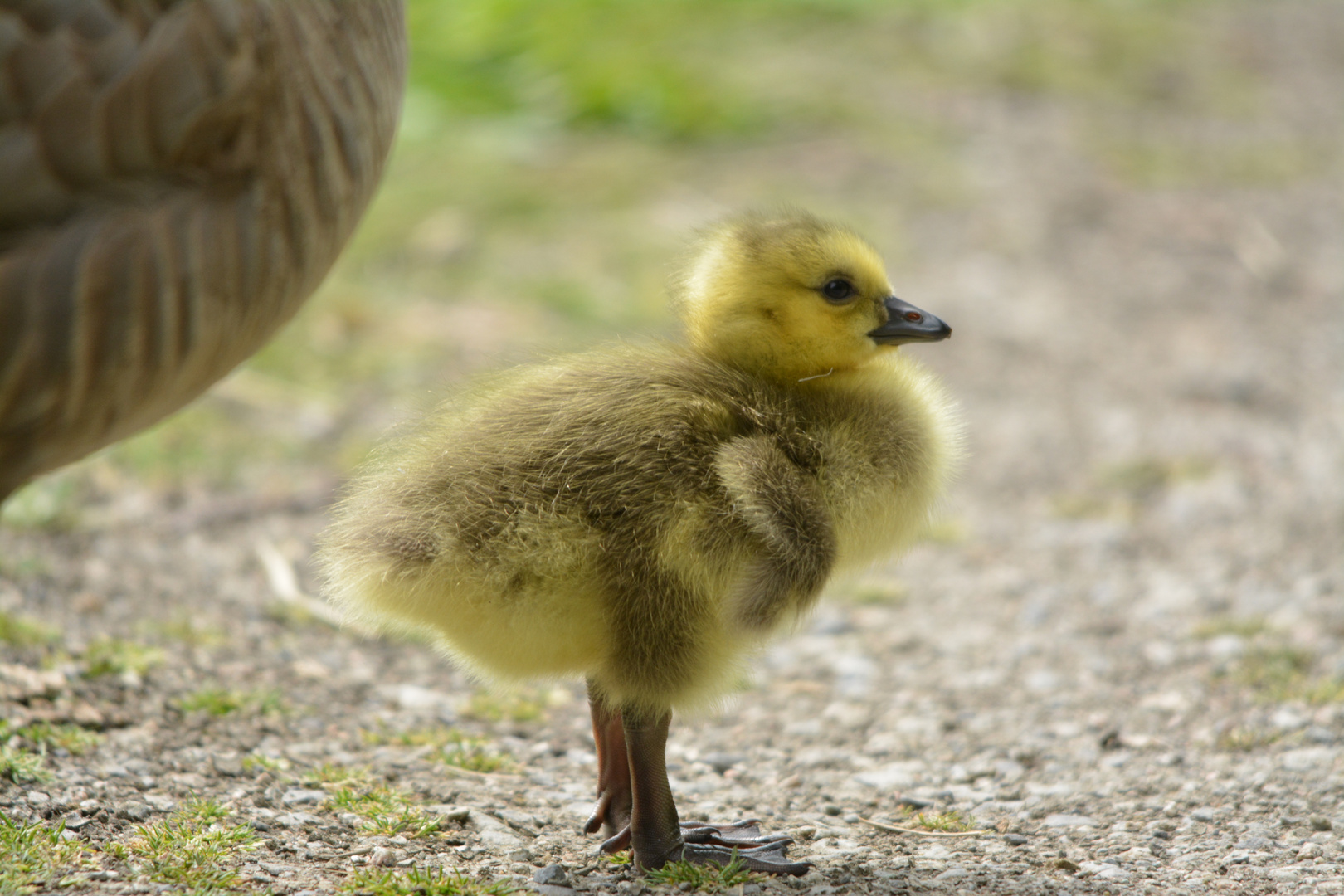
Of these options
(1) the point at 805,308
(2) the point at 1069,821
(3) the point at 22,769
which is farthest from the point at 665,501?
(3) the point at 22,769

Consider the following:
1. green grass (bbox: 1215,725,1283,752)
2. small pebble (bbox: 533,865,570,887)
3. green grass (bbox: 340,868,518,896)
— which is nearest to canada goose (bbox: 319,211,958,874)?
small pebble (bbox: 533,865,570,887)

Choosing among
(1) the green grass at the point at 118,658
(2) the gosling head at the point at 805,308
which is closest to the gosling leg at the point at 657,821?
(2) the gosling head at the point at 805,308

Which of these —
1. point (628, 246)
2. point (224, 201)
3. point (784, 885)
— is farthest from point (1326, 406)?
point (224, 201)

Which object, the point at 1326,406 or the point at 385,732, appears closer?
the point at 385,732

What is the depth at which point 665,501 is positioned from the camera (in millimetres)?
2549

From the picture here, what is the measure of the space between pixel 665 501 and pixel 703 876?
0.69 meters

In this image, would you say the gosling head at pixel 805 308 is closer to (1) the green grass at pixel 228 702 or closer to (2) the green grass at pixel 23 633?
(1) the green grass at pixel 228 702

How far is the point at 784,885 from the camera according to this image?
2559 mm

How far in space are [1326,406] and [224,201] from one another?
484cm

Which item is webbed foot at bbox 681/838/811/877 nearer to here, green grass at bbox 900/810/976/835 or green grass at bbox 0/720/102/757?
green grass at bbox 900/810/976/835

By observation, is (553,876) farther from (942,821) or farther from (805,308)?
(805,308)

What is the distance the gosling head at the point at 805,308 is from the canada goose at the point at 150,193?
81cm

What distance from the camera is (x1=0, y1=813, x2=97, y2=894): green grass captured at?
2326 millimetres

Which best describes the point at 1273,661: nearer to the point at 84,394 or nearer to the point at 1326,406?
the point at 1326,406
